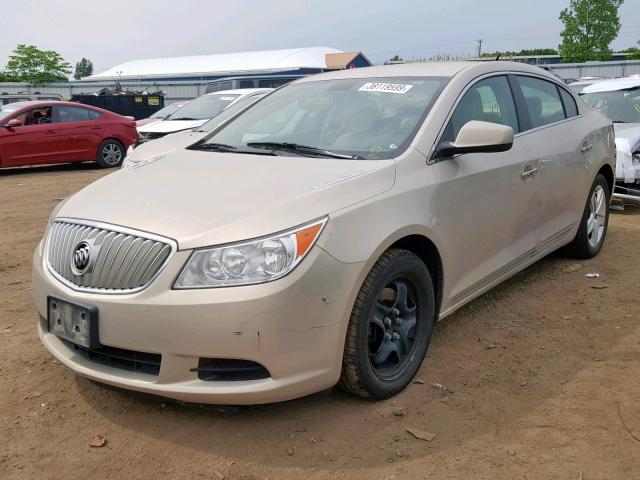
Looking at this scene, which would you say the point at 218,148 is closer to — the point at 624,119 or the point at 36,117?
the point at 624,119

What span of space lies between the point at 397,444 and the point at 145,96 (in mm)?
22543

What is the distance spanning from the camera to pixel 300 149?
355cm

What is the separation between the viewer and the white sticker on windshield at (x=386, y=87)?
378cm

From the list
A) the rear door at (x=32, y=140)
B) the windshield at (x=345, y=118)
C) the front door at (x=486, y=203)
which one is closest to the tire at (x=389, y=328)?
the front door at (x=486, y=203)

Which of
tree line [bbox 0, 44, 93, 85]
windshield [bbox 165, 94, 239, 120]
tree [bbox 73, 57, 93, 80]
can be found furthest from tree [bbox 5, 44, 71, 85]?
tree [bbox 73, 57, 93, 80]

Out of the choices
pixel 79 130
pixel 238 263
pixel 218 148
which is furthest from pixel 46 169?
pixel 238 263

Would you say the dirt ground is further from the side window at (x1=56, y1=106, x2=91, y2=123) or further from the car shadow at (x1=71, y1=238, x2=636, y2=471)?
the side window at (x1=56, y1=106, x2=91, y2=123)

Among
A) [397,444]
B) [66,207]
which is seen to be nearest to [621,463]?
[397,444]

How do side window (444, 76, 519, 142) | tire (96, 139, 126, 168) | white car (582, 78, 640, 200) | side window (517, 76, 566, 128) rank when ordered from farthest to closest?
tire (96, 139, 126, 168) < white car (582, 78, 640, 200) < side window (517, 76, 566, 128) < side window (444, 76, 519, 142)

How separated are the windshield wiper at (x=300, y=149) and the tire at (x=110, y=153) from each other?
417 inches

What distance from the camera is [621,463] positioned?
102 inches

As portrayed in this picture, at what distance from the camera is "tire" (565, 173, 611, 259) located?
207 inches


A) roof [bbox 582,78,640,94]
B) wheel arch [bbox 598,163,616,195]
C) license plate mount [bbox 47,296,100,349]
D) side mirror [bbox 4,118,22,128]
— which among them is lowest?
license plate mount [bbox 47,296,100,349]

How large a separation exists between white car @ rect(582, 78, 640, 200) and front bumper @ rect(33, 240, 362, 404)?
5.77 m
